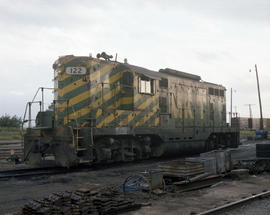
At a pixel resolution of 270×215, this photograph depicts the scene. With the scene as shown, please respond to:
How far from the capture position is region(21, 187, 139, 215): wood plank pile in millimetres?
4730

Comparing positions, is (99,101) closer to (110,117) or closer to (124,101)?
(110,117)

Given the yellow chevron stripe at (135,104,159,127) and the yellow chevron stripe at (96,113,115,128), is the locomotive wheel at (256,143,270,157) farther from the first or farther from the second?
the yellow chevron stripe at (96,113,115,128)

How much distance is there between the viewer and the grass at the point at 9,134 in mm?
29406

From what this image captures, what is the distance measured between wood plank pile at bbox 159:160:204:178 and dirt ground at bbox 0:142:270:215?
1.69ft

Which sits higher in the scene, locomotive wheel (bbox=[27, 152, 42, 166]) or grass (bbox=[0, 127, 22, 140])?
grass (bbox=[0, 127, 22, 140])

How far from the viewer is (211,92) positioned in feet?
53.8

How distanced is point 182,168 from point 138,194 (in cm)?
139

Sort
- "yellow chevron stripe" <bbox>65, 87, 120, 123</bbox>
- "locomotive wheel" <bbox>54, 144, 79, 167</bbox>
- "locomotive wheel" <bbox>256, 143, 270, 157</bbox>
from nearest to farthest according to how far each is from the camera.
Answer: "locomotive wheel" <bbox>54, 144, 79, 167</bbox>, "locomotive wheel" <bbox>256, 143, 270, 157</bbox>, "yellow chevron stripe" <bbox>65, 87, 120, 123</bbox>

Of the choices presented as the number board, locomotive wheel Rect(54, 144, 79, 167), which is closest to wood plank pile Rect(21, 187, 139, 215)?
locomotive wheel Rect(54, 144, 79, 167)

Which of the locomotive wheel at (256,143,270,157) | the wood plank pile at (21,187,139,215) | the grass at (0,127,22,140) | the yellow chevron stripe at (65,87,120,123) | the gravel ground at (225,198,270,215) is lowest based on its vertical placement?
the gravel ground at (225,198,270,215)

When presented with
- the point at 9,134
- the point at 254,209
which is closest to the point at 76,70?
the point at 254,209

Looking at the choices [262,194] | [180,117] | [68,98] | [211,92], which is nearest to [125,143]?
[68,98]

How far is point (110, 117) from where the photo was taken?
420 inches

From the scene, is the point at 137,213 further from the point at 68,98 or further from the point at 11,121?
the point at 11,121
